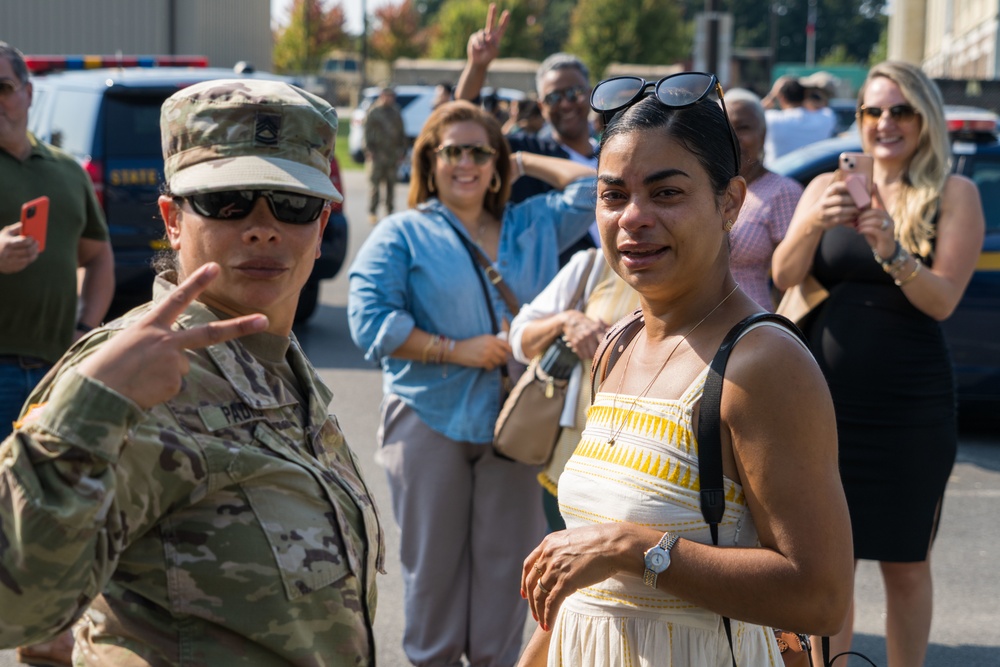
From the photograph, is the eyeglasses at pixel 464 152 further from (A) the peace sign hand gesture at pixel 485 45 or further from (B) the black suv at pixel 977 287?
(B) the black suv at pixel 977 287

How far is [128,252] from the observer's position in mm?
9305

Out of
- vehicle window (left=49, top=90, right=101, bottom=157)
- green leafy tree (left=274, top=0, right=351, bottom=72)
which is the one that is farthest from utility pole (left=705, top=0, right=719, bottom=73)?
green leafy tree (left=274, top=0, right=351, bottom=72)

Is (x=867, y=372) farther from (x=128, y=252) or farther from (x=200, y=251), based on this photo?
(x=128, y=252)

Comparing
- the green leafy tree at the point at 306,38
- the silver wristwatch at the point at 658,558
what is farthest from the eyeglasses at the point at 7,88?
the green leafy tree at the point at 306,38

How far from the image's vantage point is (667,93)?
2.24 m

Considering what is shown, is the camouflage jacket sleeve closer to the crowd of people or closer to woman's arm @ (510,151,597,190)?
the crowd of people

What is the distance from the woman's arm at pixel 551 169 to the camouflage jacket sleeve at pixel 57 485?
10.9ft

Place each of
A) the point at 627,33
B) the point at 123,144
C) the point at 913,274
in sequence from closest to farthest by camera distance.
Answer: the point at 913,274
the point at 123,144
the point at 627,33

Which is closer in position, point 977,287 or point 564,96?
point 564,96

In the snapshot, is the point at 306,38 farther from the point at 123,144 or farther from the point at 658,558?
the point at 658,558

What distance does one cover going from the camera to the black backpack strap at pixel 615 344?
2.52 m

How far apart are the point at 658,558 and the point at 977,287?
6.21 m

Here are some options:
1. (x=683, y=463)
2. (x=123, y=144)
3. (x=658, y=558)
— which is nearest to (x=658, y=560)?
(x=658, y=558)

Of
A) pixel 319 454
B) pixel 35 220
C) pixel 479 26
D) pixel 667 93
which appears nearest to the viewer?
pixel 319 454
